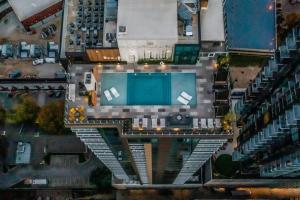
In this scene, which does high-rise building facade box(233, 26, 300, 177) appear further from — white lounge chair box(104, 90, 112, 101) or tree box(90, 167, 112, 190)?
tree box(90, 167, 112, 190)

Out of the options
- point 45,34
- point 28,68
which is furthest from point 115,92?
point 45,34

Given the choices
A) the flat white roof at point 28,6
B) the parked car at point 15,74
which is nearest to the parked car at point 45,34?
the flat white roof at point 28,6

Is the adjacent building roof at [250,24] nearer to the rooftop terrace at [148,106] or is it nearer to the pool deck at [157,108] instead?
the pool deck at [157,108]

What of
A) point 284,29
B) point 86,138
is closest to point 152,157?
point 86,138

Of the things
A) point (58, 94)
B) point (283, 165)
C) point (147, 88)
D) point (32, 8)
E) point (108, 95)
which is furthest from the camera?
point (32, 8)

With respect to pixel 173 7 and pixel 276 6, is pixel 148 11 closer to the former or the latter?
pixel 173 7

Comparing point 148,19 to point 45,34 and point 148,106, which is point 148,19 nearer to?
point 148,106
